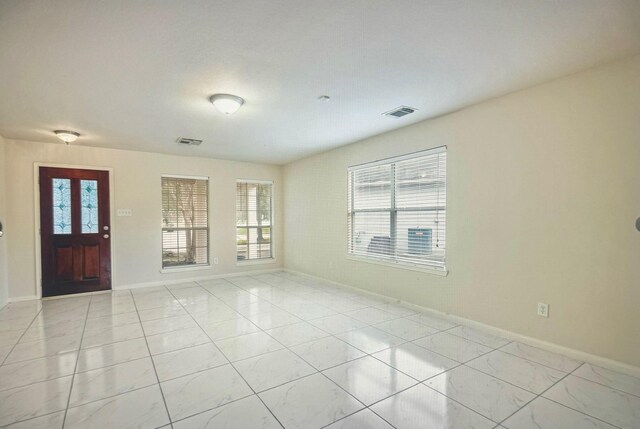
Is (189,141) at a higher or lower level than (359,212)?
higher

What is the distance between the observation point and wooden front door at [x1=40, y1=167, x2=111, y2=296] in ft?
16.2

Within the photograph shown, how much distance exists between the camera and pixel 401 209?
4340 millimetres

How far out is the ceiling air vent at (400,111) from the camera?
138 inches

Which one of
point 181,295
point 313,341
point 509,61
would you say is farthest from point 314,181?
point 509,61

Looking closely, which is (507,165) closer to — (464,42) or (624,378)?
(464,42)

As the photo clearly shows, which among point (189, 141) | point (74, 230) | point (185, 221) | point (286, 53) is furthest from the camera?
point (185, 221)

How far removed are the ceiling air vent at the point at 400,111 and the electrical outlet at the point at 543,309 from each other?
2355mm

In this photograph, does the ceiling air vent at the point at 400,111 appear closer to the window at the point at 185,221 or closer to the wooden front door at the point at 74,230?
the window at the point at 185,221

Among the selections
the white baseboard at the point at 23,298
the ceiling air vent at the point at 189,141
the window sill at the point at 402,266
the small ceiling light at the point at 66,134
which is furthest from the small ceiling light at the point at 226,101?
the white baseboard at the point at 23,298

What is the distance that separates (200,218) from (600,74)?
613cm

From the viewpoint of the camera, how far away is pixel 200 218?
6.29 metres

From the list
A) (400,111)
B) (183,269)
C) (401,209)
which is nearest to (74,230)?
(183,269)

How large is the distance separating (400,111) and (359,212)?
76.0 inches

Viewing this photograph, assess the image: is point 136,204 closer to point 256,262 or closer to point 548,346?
point 256,262
